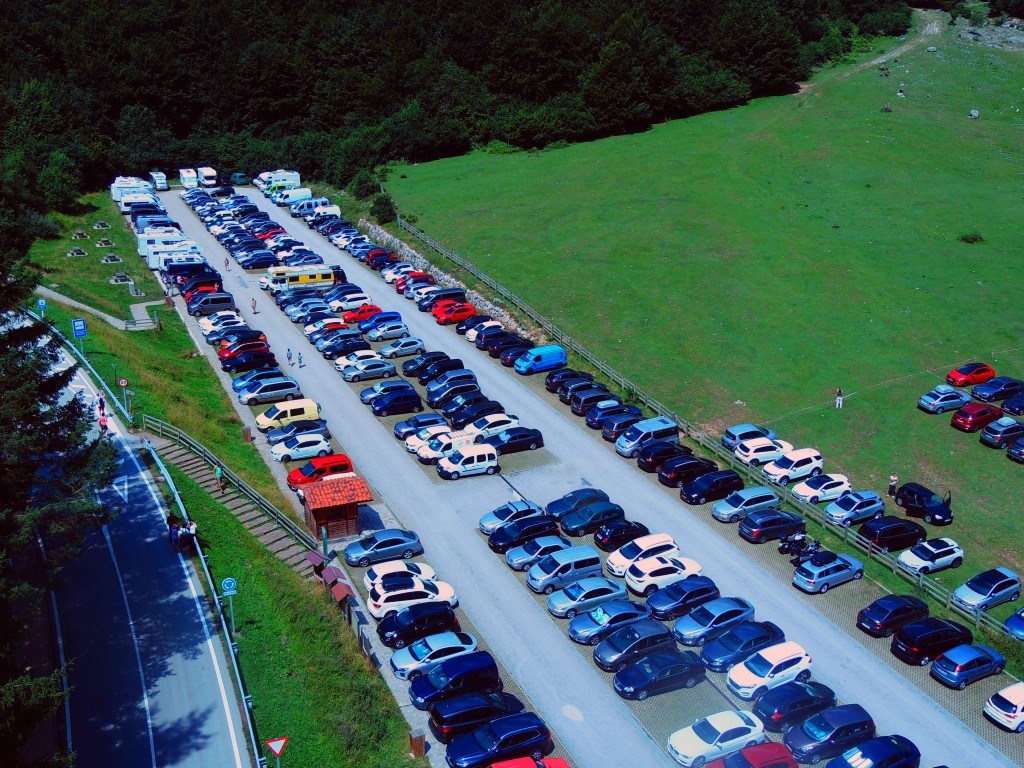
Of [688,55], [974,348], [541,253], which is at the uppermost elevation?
[688,55]

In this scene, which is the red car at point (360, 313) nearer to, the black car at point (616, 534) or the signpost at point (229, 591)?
the black car at point (616, 534)

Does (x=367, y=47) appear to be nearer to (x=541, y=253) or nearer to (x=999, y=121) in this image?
(x=541, y=253)

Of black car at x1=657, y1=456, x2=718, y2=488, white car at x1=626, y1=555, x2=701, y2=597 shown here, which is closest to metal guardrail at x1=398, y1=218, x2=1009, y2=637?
black car at x1=657, y1=456, x2=718, y2=488

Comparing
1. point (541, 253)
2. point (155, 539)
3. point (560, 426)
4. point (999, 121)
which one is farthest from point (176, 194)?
point (999, 121)

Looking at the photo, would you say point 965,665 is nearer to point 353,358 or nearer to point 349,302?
point 353,358

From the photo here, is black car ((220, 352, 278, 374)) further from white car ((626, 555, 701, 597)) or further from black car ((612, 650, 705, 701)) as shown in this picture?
black car ((612, 650, 705, 701))

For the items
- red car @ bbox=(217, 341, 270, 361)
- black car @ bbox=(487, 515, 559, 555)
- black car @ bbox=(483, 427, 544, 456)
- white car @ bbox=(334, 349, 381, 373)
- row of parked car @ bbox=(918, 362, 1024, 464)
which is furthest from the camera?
white car @ bbox=(334, 349, 381, 373)

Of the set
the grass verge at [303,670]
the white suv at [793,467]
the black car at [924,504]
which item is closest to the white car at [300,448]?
the grass verge at [303,670]
